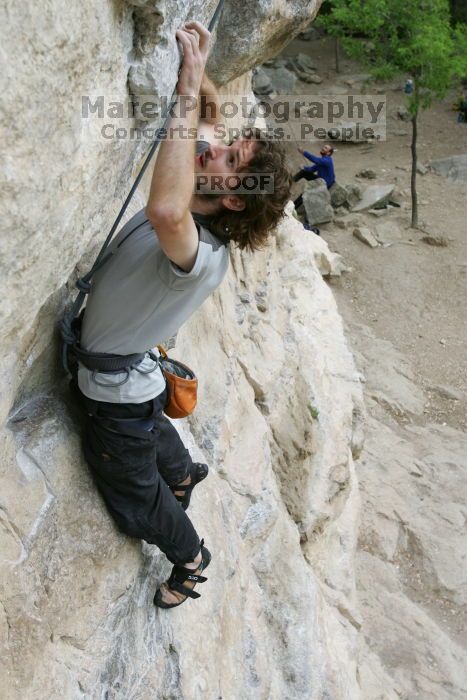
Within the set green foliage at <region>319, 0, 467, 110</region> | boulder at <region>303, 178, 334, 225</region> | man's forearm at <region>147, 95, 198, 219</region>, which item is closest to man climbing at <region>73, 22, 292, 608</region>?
man's forearm at <region>147, 95, 198, 219</region>

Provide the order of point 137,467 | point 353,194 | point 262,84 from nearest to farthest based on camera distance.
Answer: point 137,467
point 353,194
point 262,84

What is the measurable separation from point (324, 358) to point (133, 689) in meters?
4.61

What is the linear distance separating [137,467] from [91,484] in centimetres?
23

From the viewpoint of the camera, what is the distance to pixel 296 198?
1356 cm

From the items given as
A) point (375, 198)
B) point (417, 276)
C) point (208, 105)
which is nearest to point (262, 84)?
point (375, 198)

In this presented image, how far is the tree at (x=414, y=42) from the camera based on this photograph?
468 inches

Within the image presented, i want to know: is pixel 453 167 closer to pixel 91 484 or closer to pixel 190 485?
pixel 190 485

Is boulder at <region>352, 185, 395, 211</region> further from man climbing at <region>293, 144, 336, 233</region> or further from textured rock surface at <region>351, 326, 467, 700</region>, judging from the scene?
textured rock surface at <region>351, 326, 467, 700</region>

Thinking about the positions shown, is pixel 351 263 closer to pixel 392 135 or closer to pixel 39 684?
pixel 392 135

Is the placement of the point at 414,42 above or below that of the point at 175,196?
above

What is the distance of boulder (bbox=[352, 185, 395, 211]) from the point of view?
13711 millimetres

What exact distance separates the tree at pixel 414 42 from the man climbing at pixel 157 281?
35.4 feet

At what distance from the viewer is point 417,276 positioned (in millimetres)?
11938

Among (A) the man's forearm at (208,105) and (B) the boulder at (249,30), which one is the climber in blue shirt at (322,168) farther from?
(A) the man's forearm at (208,105)
